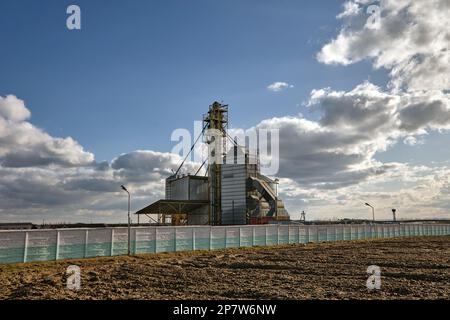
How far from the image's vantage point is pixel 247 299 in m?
16.7

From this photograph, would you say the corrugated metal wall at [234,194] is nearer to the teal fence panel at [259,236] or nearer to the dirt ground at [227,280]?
the teal fence panel at [259,236]

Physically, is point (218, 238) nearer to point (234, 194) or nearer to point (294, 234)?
point (294, 234)

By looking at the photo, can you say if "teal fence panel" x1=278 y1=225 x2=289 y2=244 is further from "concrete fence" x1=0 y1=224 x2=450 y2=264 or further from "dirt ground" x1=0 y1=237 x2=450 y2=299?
"dirt ground" x1=0 y1=237 x2=450 y2=299

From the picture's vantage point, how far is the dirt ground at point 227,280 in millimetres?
17750

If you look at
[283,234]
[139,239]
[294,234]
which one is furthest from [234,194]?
[139,239]

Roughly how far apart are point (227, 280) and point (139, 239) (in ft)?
53.4

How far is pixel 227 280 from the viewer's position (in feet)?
71.7

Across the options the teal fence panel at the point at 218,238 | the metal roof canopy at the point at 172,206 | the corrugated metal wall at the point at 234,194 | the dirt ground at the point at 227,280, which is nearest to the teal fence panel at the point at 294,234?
the corrugated metal wall at the point at 234,194

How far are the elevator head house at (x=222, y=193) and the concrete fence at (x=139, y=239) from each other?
10.7m

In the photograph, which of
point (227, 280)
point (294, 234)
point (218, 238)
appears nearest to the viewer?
point (227, 280)

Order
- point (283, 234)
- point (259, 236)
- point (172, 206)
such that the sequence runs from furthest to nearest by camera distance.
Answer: point (172, 206) < point (283, 234) < point (259, 236)

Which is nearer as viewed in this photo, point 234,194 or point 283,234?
point 283,234
